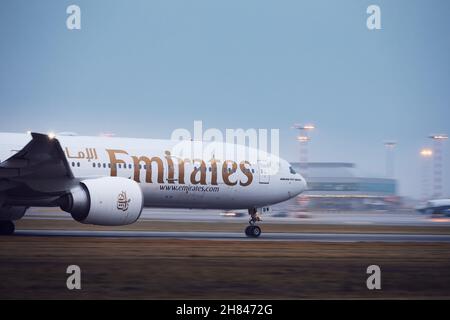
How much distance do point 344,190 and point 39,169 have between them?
3691 inches

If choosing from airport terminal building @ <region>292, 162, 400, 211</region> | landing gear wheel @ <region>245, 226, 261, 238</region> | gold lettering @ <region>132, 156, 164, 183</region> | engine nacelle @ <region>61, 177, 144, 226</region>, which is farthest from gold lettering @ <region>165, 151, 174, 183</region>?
airport terminal building @ <region>292, 162, 400, 211</region>

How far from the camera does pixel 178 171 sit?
27453 millimetres

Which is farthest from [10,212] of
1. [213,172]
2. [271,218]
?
[271,218]

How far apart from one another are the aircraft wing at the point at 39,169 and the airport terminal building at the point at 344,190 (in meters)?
69.7

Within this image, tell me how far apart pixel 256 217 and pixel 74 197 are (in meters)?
9.12

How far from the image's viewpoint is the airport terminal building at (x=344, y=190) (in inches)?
4011

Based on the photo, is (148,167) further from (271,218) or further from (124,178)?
(271,218)

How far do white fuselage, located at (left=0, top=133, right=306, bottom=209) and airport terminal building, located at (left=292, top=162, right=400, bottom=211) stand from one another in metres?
62.1

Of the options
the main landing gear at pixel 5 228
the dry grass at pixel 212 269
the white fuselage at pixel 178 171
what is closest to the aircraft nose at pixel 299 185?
the white fuselage at pixel 178 171

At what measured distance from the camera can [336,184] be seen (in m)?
114

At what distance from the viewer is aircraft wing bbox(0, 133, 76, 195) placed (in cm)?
2258
